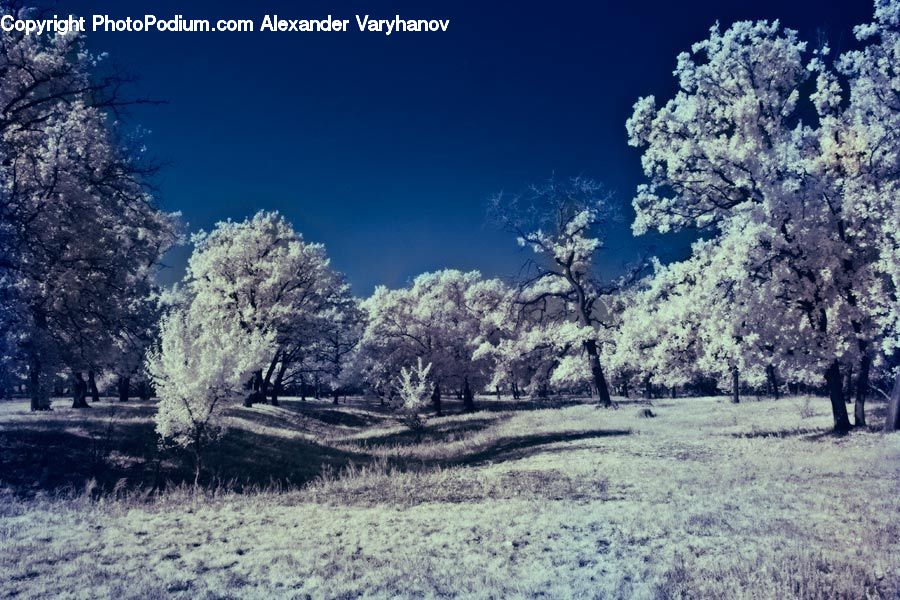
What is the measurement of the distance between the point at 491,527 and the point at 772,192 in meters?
13.6

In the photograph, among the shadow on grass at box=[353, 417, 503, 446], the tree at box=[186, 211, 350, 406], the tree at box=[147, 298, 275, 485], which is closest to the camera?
the tree at box=[147, 298, 275, 485]

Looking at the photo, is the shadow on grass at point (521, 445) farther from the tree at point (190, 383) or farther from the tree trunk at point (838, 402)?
the tree at point (190, 383)

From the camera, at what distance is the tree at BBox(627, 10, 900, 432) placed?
656 inches

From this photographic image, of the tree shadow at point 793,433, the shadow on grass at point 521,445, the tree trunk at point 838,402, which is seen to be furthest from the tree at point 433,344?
the tree trunk at point 838,402

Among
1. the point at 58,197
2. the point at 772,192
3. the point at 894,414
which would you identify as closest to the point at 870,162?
the point at 772,192

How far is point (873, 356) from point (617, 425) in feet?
35.6

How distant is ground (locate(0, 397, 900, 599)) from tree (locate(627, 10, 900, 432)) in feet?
11.6

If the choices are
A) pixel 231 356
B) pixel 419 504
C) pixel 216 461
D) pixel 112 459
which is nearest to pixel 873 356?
pixel 419 504

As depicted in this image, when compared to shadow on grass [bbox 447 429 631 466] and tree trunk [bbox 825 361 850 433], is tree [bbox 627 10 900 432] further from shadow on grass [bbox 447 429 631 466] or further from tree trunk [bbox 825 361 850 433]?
shadow on grass [bbox 447 429 631 466]

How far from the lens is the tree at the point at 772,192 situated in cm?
1667

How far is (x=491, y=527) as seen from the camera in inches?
342

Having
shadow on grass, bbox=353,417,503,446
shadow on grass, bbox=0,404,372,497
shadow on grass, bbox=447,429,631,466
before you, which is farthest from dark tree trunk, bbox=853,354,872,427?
shadow on grass, bbox=0,404,372,497

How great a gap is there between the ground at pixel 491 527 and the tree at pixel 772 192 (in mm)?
3535

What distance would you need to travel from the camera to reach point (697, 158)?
18.7 meters
